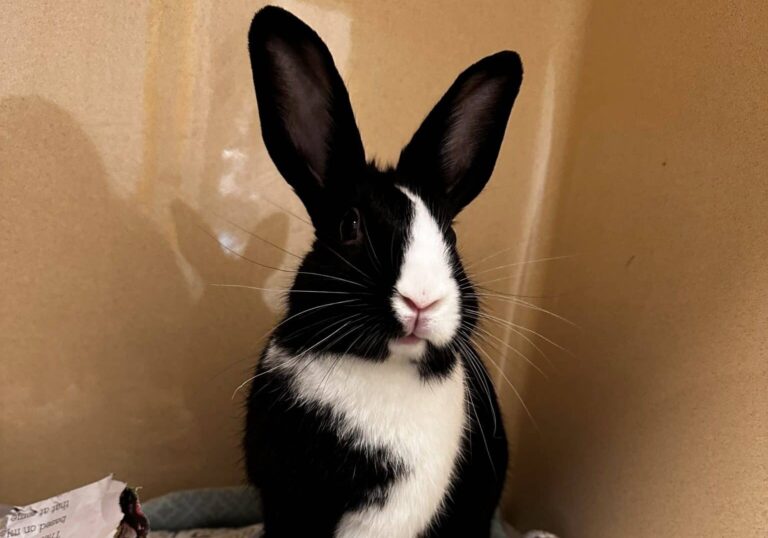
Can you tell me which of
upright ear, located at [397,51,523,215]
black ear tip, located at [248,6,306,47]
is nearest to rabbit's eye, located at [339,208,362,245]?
upright ear, located at [397,51,523,215]

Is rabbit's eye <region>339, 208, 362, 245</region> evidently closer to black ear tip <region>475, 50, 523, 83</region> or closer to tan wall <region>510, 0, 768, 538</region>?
black ear tip <region>475, 50, 523, 83</region>

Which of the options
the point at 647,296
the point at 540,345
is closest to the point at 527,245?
the point at 540,345

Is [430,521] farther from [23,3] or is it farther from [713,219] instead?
[23,3]

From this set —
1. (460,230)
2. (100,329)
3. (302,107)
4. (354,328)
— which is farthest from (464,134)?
(100,329)

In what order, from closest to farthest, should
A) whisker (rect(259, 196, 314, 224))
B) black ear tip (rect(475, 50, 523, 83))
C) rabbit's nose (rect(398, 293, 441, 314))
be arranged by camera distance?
rabbit's nose (rect(398, 293, 441, 314))
black ear tip (rect(475, 50, 523, 83))
whisker (rect(259, 196, 314, 224))

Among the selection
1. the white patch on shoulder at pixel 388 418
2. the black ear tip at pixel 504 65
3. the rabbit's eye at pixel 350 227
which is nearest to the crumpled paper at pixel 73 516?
the white patch on shoulder at pixel 388 418

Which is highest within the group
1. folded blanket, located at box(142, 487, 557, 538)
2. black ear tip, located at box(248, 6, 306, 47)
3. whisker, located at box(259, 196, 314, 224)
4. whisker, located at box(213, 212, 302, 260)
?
black ear tip, located at box(248, 6, 306, 47)

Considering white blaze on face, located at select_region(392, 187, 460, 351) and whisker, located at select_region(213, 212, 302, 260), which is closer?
white blaze on face, located at select_region(392, 187, 460, 351)

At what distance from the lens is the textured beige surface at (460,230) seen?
2.90 ft

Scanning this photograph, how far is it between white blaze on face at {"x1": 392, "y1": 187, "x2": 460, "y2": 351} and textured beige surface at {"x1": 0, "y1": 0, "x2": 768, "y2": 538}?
42cm

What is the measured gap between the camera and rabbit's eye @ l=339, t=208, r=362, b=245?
0.74 meters

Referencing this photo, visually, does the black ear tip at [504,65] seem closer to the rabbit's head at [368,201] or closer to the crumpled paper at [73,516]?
the rabbit's head at [368,201]

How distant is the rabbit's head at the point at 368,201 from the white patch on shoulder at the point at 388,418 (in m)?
0.03

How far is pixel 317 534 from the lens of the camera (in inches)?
29.8
